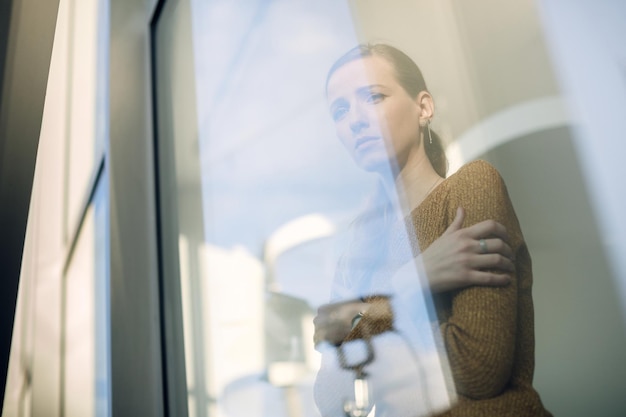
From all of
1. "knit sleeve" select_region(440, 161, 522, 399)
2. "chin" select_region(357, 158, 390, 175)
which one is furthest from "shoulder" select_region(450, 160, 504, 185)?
"chin" select_region(357, 158, 390, 175)

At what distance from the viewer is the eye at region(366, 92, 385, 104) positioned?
65 centimetres

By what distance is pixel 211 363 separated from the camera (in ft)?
3.50

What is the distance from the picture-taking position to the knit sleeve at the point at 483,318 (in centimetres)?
47

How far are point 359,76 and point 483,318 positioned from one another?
1.13 ft

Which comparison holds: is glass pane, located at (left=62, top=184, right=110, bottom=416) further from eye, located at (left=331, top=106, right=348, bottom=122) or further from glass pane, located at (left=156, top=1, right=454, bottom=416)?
eye, located at (left=331, top=106, right=348, bottom=122)

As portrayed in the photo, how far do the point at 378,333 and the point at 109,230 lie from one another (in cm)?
89

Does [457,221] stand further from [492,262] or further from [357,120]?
[357,120]

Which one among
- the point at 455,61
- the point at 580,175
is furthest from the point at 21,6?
the point at 580,175

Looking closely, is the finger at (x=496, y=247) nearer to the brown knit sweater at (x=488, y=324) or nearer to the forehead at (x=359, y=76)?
the brown knit sweater at (x=488, y=324)

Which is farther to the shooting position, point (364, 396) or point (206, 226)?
point (206, 226)

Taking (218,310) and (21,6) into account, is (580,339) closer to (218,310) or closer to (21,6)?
(218,310)

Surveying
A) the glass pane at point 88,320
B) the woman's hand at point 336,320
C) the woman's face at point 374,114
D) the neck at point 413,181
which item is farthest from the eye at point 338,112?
the glass pane at point 88,320

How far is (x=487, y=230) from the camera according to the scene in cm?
50

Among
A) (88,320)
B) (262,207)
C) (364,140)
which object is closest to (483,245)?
(364,140)
